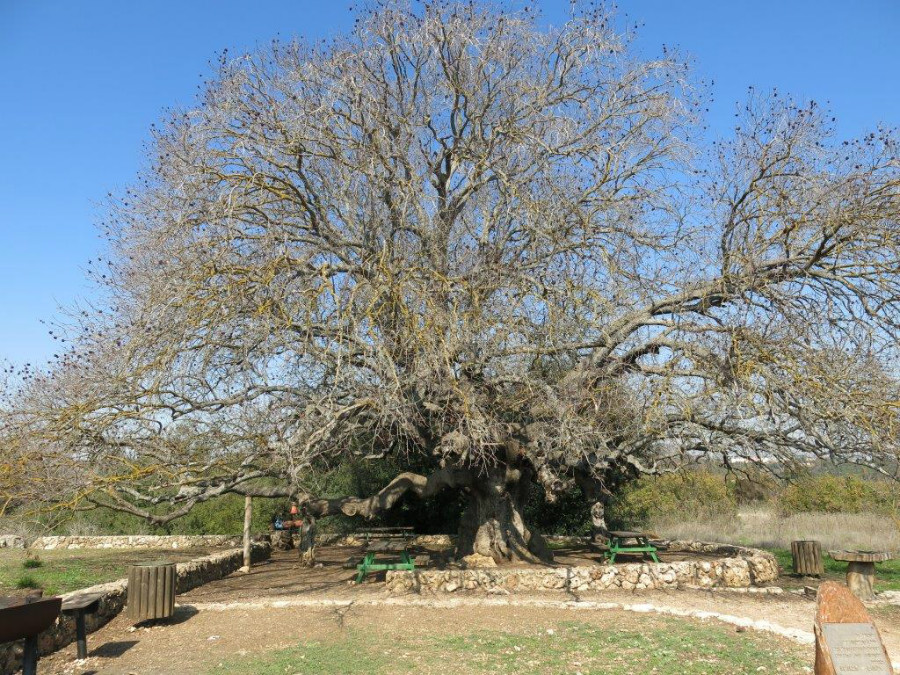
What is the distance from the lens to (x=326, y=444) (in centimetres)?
1084

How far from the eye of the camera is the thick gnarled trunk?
13.0m

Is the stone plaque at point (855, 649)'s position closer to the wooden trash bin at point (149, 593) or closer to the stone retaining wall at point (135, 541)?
the wooden trash bin at point (149, 593)

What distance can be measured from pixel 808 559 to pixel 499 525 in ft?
18.3

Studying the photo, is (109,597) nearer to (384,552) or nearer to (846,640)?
(384,552)

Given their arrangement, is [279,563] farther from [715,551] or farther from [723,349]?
[723,349]

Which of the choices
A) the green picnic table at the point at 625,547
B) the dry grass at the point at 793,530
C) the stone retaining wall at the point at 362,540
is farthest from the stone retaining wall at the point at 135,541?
the dry grass at the point at 793,530

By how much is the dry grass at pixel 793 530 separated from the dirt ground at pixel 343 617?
777 centimetres

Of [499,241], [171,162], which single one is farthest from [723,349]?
[171,162]

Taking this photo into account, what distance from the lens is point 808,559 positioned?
480 inches

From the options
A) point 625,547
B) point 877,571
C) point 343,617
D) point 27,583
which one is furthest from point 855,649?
point 27,583

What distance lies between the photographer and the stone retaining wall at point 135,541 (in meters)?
19.5

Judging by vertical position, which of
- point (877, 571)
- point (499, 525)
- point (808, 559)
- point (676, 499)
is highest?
point (499, 525)

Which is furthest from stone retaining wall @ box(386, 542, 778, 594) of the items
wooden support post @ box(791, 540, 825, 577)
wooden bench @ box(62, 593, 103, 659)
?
wooden bench @ box(62, 593, 103, 659)

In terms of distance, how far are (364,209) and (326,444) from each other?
434 cm
